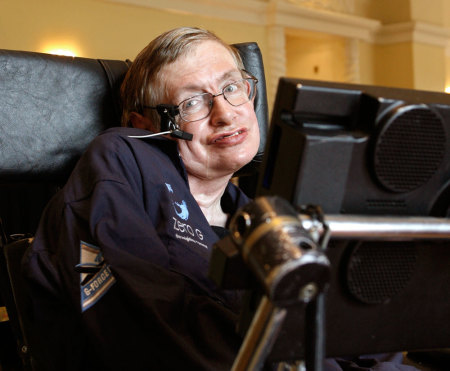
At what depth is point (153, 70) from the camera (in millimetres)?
1379

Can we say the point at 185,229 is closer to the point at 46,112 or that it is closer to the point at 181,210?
the point at 181,210

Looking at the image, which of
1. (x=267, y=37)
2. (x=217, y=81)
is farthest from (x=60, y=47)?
(x=217, y=81)

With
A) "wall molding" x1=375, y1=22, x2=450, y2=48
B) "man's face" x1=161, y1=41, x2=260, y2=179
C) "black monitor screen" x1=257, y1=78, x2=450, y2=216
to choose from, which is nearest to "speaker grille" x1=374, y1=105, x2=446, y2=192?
"black monitor screen" x1=257, y1=78, x2=450, y2=216

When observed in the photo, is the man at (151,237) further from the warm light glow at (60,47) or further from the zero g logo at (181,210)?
the warm light glow at (60,47)

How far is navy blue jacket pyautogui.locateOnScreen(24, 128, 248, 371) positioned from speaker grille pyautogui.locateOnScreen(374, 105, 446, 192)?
35cm

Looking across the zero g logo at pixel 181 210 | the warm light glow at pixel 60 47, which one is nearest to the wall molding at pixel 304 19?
the warm light glow at pixel 60 47

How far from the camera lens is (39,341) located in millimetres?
1036

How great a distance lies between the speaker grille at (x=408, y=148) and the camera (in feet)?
1.90

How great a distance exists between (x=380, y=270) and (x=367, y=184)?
0.11m

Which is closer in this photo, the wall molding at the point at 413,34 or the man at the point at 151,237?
the man at the point at 151,237

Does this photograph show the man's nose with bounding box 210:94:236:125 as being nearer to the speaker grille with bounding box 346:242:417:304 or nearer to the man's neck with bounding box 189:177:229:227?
the man's neck with bounding box 189:177:229:227

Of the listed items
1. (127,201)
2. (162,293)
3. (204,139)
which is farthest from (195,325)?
(204,139)

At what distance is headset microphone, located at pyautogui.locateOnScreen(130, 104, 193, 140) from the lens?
4.22 feet

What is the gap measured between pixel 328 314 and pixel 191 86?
0.85 metres
